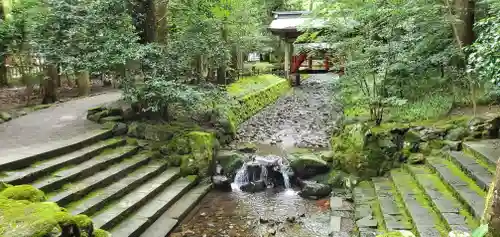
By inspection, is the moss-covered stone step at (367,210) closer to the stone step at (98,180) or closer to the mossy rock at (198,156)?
the mossy rock at (198,156)

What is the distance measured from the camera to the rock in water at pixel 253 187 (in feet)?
30.7

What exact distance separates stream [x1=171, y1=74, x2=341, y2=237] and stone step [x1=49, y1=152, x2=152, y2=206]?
5.30ft

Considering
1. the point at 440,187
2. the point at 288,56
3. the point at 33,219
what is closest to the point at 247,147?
the point at 440,187

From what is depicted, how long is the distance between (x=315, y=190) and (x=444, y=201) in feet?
9.90

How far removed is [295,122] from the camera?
15242mm

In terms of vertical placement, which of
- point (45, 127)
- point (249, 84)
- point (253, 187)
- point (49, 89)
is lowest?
point (253, 187)

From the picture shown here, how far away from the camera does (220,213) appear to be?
7957 mm

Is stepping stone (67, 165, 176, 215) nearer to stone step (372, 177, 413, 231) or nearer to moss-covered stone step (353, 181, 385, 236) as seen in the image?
moss-covered stone step (353, 181, 385, 236)

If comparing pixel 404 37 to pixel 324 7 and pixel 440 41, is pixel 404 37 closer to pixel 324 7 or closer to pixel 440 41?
pixel 440 41

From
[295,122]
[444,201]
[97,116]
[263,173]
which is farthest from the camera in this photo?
[295,122]

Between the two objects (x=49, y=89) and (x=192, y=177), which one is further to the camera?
(x=49, y=89)

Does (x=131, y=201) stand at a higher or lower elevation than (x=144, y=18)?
lower

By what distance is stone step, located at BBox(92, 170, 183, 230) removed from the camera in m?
6.36

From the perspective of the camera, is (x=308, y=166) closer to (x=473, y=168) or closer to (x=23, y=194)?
(x=473, y=168)
